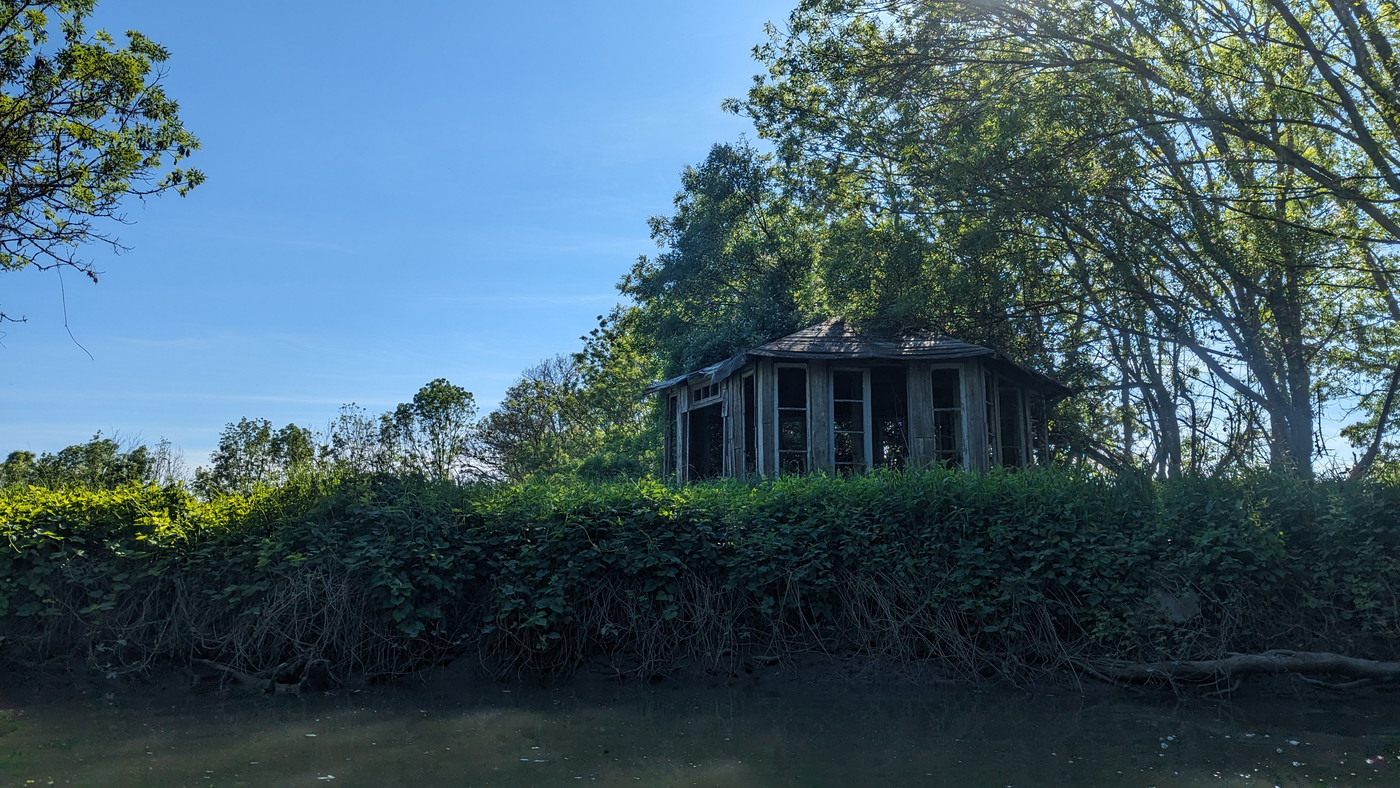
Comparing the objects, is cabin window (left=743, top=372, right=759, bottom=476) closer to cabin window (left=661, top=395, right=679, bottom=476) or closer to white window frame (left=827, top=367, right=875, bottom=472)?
white window frame (left=827, top=367, right=875, bottom=472)

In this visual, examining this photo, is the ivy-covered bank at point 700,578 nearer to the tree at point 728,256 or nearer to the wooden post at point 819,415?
the wooden post at point 819,415

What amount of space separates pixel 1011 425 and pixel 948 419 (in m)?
1.64

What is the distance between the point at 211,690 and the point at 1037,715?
8.24 metres

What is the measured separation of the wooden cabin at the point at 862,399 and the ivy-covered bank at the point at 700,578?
183 inches

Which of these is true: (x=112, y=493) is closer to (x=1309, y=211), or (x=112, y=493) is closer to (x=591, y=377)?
(x=1309, y=211)

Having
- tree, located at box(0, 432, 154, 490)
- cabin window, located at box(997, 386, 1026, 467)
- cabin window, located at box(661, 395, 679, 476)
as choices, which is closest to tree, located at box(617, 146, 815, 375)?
cabin window, located at box(661, 395, 679, 476)

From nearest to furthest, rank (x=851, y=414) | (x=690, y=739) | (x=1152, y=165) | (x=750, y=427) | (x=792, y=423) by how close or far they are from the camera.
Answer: (x=690, y=739) < (x=1152, y=165) < (x=750, y=427) < (x=851, y=414) < (x=792, y=423)

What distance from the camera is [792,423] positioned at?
21516 mm

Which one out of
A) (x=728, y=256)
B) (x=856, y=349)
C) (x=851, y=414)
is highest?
(x=728, y=256)

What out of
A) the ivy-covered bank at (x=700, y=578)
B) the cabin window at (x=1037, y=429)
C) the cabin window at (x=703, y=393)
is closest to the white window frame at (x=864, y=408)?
the cabin window at (x=703, y=393)

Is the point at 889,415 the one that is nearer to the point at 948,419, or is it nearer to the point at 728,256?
the point at 948,419

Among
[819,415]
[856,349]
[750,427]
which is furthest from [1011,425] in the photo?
[750,427]

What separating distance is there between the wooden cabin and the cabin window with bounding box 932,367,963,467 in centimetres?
2

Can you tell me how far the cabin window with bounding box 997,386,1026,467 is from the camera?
62.1ft
